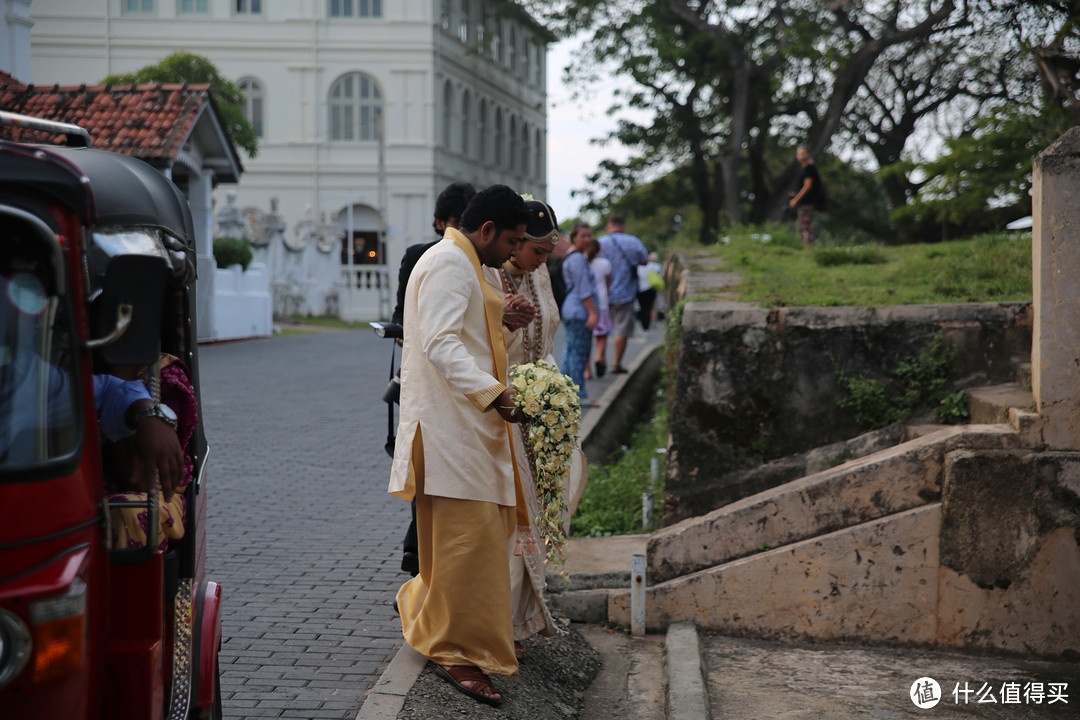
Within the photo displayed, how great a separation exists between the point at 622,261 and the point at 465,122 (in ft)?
115

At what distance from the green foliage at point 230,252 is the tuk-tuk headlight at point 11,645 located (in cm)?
2280

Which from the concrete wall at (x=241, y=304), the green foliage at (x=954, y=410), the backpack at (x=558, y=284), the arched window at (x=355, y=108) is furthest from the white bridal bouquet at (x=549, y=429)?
the arched window at (x=355, y=108)

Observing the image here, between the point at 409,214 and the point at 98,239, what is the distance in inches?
1629

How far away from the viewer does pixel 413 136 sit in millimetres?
43344

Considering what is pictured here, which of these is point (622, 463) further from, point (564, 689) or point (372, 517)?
point (564, 689)

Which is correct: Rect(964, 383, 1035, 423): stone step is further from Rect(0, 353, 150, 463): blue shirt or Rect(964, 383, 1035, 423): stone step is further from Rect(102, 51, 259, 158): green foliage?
Rect(102, 51, 259, 158): green foliage

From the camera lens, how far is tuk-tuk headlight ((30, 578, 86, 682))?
8.07 ft

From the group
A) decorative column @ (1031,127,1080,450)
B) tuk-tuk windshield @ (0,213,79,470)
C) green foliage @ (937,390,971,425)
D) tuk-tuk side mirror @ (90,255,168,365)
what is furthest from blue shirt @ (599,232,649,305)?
tuk-tuk windshield @ (0,213,79,470)

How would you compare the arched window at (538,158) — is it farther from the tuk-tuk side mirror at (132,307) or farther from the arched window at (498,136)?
the tuk-tuk side mirror at (132,307)

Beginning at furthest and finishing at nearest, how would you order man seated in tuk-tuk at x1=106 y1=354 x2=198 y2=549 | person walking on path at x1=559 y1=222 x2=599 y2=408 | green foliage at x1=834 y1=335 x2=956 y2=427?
person walking on path at x1=559 y1=222 x2=599 y2=408, green foliage at x1=834 y1=335 x2=956 y2=427, man seated in tuk-tuk at x1=106 y1=354 x2=198 y2=549

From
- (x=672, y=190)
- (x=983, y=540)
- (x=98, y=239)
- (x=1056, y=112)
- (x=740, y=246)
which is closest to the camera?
(x=98, y=239)

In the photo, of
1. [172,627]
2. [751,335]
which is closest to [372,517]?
[751,335]

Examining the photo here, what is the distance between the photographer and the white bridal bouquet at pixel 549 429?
4.25 metres

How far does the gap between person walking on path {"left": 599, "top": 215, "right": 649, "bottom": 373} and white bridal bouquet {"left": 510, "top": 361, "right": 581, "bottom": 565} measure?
9.53 m
